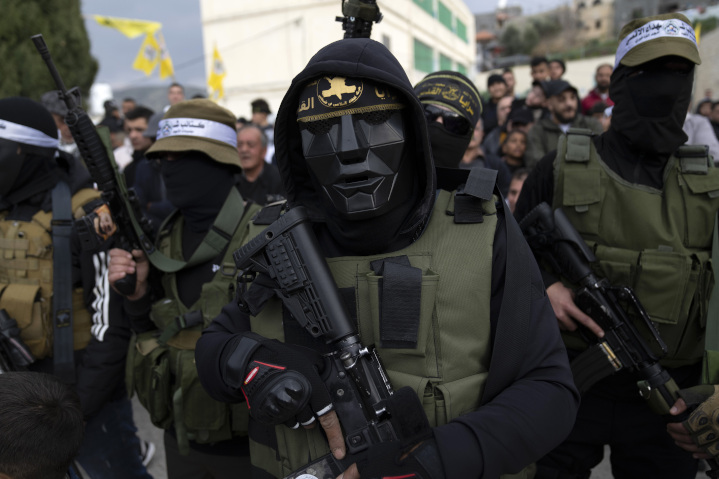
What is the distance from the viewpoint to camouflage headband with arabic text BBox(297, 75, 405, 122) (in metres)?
1.46

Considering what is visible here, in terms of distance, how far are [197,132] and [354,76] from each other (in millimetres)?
1347

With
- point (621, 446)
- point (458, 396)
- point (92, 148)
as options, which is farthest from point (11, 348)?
point (621, 446)

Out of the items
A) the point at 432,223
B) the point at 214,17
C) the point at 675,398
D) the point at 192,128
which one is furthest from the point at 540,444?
the point at 214,17

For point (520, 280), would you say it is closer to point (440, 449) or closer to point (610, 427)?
point (440, 449)

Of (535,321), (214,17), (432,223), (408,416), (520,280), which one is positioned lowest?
(408,416)

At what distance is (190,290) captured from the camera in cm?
246

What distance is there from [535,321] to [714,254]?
110cm

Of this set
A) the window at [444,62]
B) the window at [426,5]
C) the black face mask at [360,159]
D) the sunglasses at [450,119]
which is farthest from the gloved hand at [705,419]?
the window at [444,62]

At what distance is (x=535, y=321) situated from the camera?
1.42 meters

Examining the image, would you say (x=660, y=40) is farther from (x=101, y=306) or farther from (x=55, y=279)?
(x=55, y=279)

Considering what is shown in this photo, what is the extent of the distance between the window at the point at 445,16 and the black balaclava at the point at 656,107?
3304 centimetres

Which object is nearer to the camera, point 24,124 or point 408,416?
point 408,416

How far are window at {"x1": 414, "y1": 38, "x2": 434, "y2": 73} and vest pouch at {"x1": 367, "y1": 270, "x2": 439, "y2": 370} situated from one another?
27263 millimetres

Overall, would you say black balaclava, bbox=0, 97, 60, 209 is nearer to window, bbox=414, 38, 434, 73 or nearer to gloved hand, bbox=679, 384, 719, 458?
gloved hand, bbox=679, 384, 719, 458
